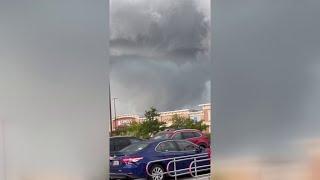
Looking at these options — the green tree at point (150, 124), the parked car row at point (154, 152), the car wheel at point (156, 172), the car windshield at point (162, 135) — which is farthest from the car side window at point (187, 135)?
the car wheel at point (156, 172)

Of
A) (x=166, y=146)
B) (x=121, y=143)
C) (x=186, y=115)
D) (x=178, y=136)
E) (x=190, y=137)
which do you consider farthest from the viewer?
(x=166, y=146)

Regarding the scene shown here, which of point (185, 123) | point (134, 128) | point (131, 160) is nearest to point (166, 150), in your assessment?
point (131, 160)

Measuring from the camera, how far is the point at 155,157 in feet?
12.1

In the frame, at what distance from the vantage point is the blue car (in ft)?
11.1

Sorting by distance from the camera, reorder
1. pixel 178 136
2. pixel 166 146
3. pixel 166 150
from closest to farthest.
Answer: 1. pixel 178 136
2. pixel 166 146
3. pixel 166 150

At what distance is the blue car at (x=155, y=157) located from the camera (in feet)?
11.1

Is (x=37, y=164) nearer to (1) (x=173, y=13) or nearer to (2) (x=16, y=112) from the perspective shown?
(2) (x=16, y=112)

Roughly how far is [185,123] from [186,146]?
435 mm

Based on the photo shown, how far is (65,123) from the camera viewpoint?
8.22 feet

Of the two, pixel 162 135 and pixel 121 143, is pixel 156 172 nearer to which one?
pixel 162 135

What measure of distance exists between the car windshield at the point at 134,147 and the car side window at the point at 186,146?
0.36 metres

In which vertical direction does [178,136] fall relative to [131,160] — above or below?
above

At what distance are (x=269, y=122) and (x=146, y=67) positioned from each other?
1016 mm

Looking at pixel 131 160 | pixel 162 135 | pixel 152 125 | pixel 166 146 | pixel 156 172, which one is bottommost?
pixel 156 172
